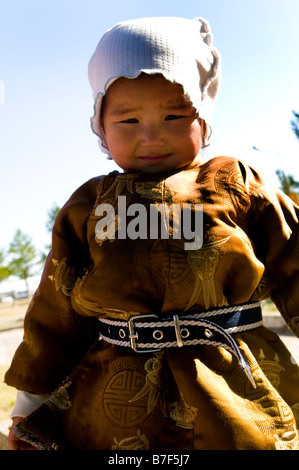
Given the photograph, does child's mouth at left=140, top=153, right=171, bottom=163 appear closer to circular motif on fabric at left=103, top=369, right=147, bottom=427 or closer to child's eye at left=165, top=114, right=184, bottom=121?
child's eye at left=165, top=114, right=184, bottom=121

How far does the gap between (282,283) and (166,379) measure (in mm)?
379

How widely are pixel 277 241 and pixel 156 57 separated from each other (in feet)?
1.78

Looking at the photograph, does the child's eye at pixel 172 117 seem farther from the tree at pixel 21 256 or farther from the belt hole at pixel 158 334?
the tree at pixel 21 256

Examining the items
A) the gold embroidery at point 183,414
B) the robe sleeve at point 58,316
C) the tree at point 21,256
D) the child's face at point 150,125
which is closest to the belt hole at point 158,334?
the gold embroidery at point 183,414

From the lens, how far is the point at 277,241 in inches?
40.3

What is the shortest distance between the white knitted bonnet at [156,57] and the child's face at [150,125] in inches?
1.0

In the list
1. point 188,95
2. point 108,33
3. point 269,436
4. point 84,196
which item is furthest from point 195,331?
point 108,33

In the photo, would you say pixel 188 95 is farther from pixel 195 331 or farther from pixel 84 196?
pixel 195 331

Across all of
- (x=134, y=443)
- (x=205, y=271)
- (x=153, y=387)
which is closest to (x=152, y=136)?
(x=205, y=271)

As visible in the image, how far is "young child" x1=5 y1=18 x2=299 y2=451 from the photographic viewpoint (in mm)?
899

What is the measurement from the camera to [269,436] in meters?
0.83

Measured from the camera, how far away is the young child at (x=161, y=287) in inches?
35.4

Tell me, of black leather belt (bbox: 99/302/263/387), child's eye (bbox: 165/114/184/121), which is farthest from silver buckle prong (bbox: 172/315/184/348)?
child's eye (bbox: 165/114/184/121)
